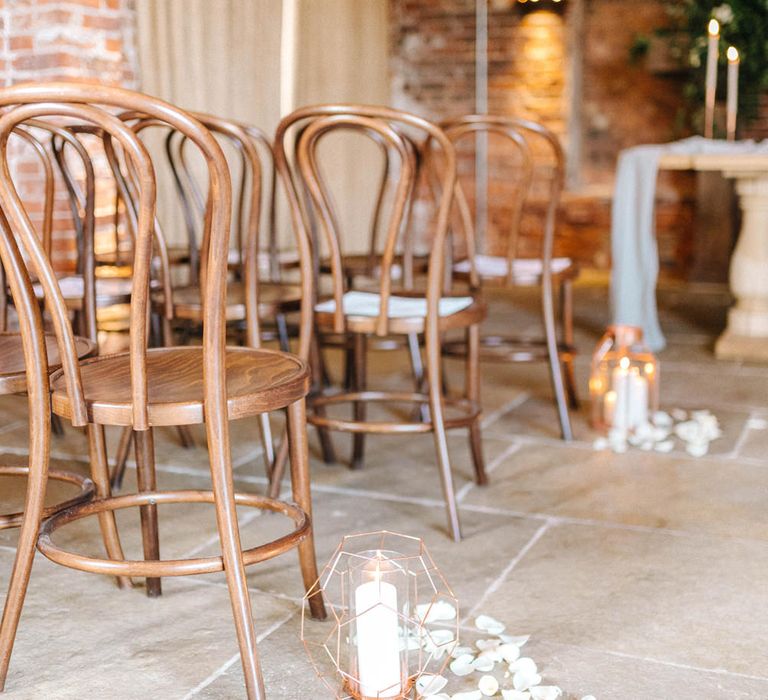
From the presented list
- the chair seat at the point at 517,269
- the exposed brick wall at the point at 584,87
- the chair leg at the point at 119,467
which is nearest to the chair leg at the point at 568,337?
the chair seat at the point at 517,269

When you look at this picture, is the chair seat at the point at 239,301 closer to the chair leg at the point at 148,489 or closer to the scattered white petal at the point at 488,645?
the chair leg at the point at 148,489

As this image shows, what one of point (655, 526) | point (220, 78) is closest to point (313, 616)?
point (655, 526)

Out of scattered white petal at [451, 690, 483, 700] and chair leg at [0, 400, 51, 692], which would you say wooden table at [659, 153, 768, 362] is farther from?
chair leg at [0, 400, 51, 692]

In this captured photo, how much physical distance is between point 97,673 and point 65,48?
115 inches

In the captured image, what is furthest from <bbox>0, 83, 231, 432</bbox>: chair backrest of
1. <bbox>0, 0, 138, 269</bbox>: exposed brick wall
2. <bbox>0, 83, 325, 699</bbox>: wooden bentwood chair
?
<bbox>0, 0, 138, 269</bbox>: exposed brick wall

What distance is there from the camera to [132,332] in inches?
60.2

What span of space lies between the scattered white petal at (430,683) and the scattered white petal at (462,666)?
25 mm

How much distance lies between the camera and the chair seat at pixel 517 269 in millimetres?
3139

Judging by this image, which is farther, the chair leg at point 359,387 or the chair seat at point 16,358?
the chair leg at point 359,387

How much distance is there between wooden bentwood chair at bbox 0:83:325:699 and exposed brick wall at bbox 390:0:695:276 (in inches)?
212

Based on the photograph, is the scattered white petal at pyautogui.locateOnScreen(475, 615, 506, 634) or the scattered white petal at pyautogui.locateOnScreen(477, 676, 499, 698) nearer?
the scattered white petal at pyautogui.locateOnScreen(477, 676, 499, 698)

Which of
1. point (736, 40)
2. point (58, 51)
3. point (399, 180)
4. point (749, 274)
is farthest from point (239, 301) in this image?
point (736, 40)

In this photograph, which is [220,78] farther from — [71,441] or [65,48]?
[71,441]

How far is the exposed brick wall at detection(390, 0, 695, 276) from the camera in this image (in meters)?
6.67
